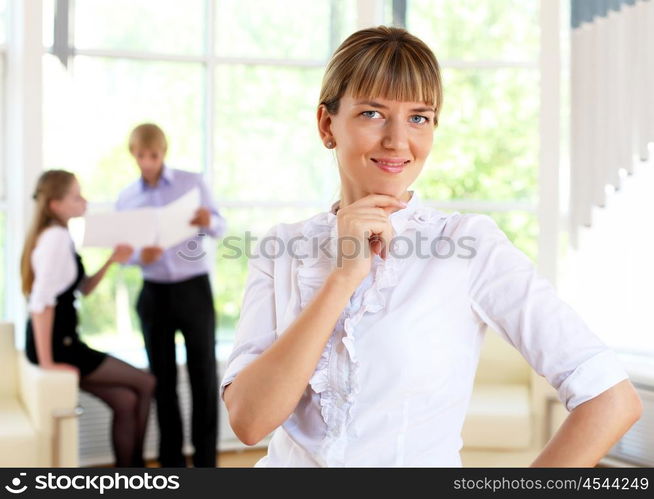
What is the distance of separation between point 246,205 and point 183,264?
2.91ft

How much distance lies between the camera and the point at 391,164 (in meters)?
1.28

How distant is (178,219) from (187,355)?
639mm

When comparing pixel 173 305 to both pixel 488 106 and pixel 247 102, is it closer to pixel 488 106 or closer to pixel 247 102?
pixel 247 102

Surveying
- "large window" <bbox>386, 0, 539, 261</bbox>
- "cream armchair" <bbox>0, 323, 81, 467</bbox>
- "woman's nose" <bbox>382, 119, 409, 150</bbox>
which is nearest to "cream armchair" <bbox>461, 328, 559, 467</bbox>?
"large window" <bbox>386, 0, 539, 261</bbox>

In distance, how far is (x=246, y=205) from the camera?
4957 mm

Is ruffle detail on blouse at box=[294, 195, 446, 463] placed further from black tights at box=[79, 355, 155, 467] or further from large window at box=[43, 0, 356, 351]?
→ large window at box=[43, 0, 356, 351]

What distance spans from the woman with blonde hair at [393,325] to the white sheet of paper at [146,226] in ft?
9.22

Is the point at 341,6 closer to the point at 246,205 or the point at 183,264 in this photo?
the point at 246,205

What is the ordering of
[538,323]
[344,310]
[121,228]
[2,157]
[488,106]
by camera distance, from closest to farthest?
[538,323] → [344,310] → [121,228] → [2,157] → [488,106]

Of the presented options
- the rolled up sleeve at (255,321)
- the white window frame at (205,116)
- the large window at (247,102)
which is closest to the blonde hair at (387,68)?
the rolled up sleeve at (255,321)

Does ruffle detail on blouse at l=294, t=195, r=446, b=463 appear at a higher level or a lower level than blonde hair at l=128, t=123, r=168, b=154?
lower

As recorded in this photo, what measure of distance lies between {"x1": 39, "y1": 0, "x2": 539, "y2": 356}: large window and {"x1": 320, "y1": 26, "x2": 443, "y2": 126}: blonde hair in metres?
3.57

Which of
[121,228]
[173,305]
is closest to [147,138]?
[121,228]

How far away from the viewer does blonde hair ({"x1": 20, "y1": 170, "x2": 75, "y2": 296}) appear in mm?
3879
